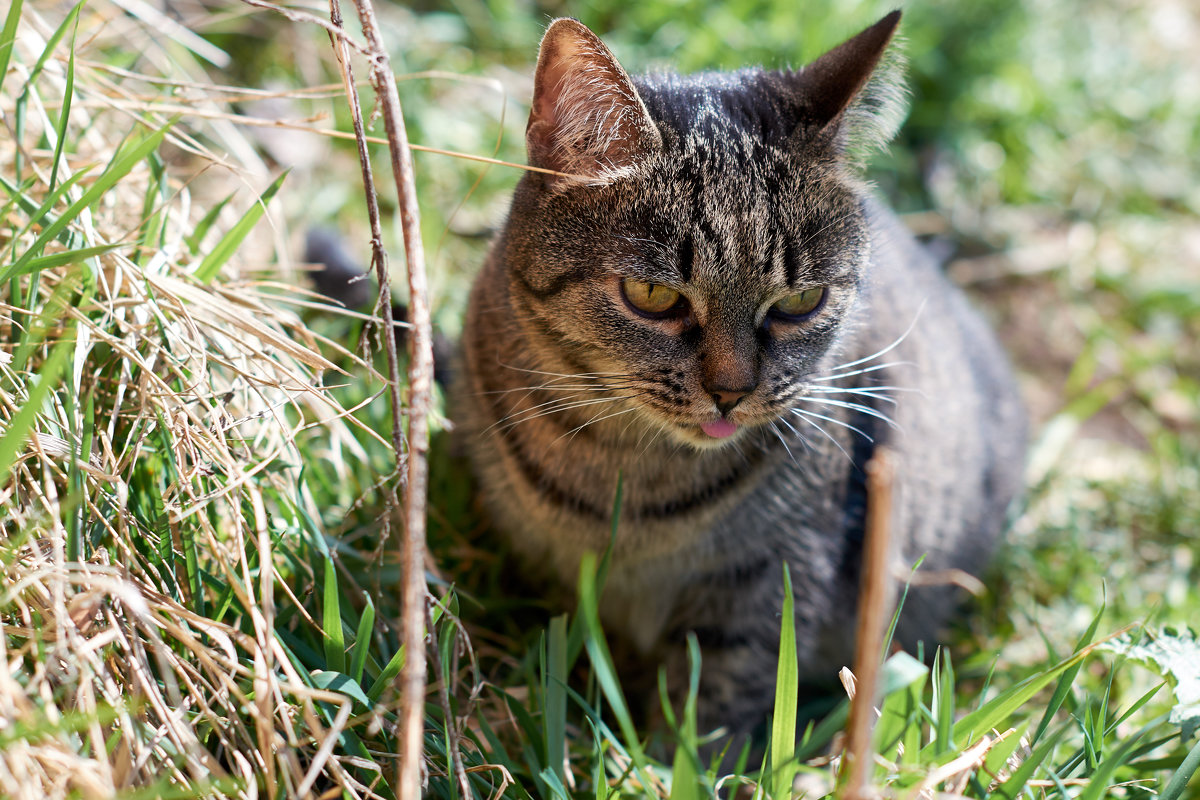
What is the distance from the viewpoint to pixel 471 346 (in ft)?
6.56

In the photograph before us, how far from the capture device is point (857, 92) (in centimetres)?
156

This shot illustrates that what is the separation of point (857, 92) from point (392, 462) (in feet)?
4.23

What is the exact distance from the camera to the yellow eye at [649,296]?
151 centimetres

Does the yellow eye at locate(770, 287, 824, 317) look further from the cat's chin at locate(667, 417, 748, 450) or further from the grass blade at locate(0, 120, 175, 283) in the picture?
the grass blade at locate(0, 120, 175, 283)

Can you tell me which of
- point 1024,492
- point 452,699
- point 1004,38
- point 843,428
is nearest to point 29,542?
point 452,699

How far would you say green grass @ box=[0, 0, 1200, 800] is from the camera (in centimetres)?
125

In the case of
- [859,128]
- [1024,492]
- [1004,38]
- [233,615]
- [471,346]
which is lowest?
[1024,492]

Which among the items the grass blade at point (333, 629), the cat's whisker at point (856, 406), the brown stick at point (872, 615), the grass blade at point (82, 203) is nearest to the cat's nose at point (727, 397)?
the cat's whisker at point (856, 406)

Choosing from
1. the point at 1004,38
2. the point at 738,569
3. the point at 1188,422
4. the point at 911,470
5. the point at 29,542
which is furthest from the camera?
the point at 1004,38

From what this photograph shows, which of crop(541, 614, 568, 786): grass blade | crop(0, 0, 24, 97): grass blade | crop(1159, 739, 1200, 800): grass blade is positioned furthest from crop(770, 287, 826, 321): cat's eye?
crop(0, 0, 24, 97): grass blade

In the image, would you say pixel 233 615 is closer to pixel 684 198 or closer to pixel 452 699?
pixel 452 699

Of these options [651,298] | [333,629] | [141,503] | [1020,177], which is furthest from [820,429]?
[1020,177]

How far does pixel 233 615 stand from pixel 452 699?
0.40 meters

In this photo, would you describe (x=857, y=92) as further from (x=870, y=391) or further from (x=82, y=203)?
(x=82, y=203)
